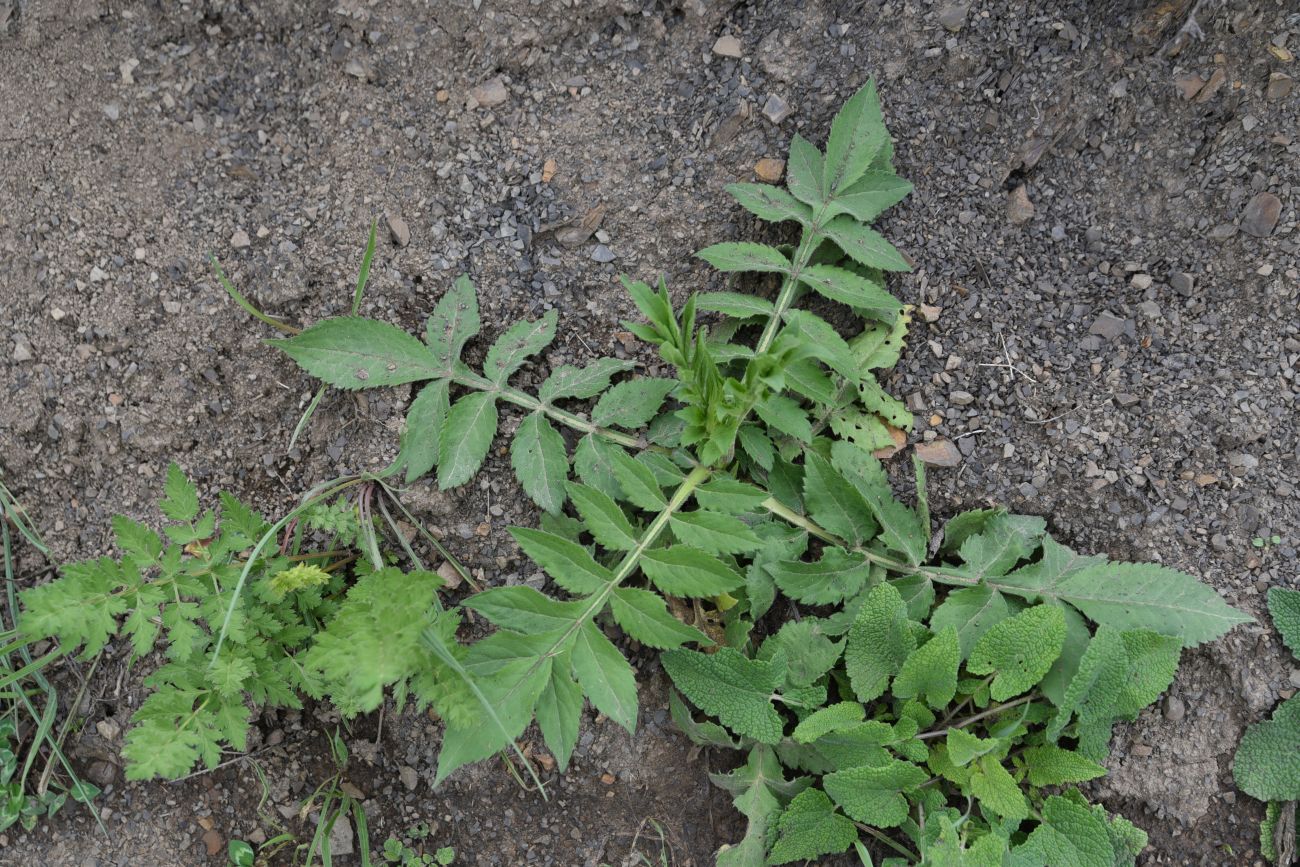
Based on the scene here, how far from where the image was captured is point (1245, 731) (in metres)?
2.72

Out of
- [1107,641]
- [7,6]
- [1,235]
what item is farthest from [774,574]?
[7,6]

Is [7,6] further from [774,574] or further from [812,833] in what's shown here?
[812,833]

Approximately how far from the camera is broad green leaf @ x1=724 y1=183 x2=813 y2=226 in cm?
285

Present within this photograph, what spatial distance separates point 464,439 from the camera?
2.77 metres

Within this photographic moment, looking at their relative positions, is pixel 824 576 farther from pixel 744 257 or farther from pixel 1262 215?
pixel 1262 215

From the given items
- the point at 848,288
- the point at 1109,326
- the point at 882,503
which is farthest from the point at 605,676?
the point at 1109,326

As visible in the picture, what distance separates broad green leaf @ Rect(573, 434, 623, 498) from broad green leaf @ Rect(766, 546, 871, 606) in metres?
0.51

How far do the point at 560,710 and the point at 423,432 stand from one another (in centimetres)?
90

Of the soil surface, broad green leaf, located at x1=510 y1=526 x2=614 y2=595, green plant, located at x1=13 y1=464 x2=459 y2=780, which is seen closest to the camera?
green plant, located at x1=13 y1=464 x2=459 y2=780

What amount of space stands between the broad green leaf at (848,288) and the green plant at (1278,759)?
53.7 inches

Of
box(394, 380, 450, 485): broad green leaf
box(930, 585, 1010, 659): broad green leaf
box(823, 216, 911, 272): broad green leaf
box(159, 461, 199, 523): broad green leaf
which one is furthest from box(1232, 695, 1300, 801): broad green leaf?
box(159, 461, 199, 523): broad green leaf

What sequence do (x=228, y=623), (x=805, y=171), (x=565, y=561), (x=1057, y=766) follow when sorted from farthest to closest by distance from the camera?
(x=805, y=171)
(x=1057, y=766)
(x=565, y=561)
(x=228, y=623)

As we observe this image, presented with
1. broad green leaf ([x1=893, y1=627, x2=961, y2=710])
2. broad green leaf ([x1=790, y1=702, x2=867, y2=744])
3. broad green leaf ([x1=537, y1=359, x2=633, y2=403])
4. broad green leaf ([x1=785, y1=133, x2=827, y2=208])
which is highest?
broad green leaf ([x1=785, y1=133, x2=827, y2=208])

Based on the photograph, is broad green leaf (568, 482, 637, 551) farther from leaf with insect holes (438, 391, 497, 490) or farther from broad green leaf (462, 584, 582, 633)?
leaf with insect holes (438, 391, 497, 490)
